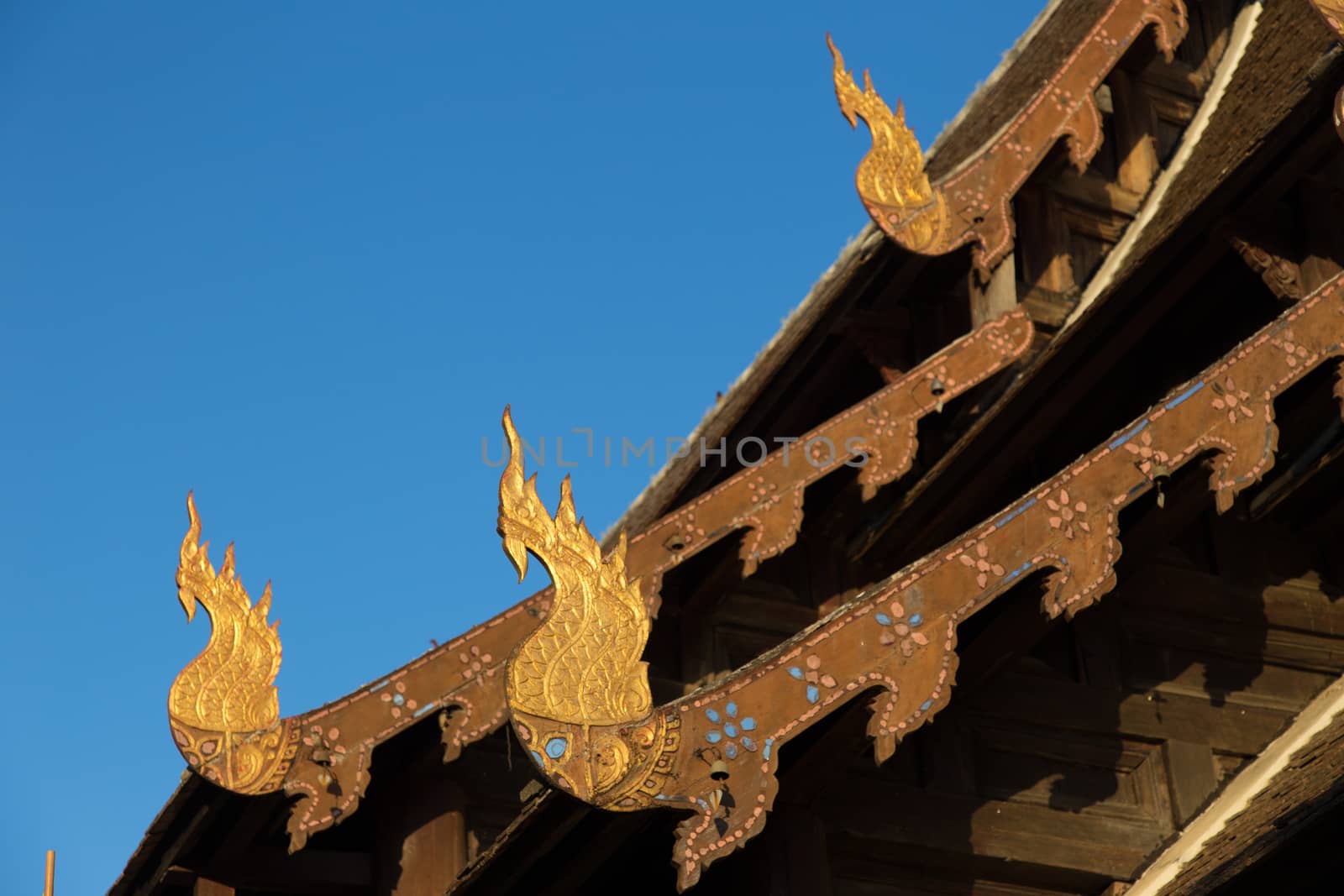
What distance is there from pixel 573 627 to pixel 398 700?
3397 millimetres

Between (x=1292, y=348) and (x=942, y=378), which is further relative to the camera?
(x=942, y=378)

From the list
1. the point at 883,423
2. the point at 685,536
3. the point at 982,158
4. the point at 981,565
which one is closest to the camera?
the point at 981,565

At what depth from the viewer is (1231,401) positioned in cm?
938

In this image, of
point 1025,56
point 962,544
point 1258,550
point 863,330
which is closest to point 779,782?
point 962,544

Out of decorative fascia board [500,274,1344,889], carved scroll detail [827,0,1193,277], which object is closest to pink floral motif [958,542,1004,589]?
decorative fascia board [500,274,1344,889]

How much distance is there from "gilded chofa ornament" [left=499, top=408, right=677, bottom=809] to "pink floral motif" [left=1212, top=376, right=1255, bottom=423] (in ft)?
8.01

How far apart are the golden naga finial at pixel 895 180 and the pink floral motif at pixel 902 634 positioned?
170 inches

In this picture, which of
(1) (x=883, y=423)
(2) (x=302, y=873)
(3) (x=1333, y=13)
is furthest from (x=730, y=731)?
(3) (x=1333, y=13)

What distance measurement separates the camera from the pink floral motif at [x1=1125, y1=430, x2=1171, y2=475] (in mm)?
9203

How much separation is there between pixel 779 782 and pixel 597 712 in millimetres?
1364

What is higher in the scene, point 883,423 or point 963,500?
point 883,423

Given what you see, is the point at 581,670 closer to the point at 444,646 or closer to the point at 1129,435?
the point at 1129,435

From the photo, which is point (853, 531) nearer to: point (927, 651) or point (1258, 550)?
point (1258, 550)

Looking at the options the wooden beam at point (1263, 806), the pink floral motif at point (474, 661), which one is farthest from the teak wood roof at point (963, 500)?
the wooden beam at point (1263, 806)
